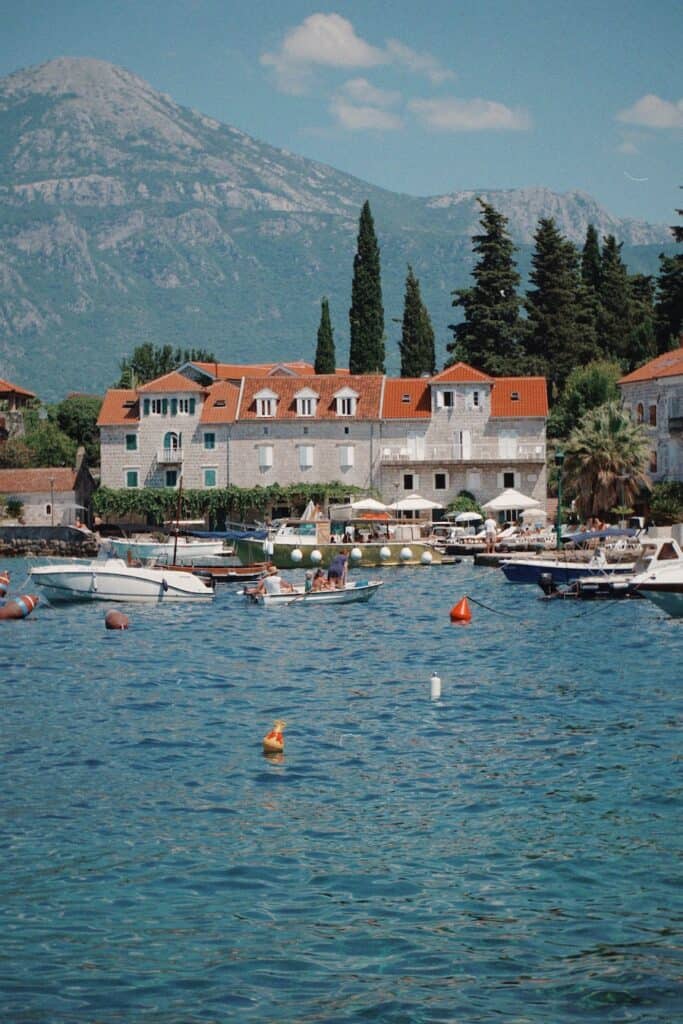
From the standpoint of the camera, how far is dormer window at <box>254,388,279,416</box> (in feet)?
278

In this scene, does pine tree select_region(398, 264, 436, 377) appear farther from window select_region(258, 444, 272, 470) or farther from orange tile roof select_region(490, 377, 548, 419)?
window select_region(258, 444, 272, 470)

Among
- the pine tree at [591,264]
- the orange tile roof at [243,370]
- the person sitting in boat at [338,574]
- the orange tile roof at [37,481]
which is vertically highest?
the pine tree at [591,264]

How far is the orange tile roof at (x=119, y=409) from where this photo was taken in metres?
85.9

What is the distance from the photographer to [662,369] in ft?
255

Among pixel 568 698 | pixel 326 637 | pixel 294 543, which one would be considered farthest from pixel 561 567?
pixel 568 698

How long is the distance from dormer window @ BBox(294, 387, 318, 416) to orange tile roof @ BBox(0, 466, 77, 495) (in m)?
14.8

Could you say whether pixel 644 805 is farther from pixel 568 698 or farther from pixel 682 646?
pixel 682 646

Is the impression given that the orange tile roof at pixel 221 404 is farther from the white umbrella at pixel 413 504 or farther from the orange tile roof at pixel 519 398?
the orange tile roof at pixel 519 398

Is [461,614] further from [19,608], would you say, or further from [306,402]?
[306,402]

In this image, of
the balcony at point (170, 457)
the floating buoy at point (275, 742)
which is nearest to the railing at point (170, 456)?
the balcony at point (170, 457)

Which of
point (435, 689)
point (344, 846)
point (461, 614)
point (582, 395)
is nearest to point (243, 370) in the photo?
point (582, 395)

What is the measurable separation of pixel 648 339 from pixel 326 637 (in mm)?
60445

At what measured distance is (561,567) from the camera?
51.9m

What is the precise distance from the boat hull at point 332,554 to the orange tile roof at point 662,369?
53.4ft
